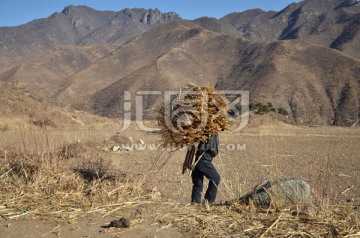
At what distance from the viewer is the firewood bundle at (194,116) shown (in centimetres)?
488

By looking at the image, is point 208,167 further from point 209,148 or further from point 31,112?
point 31,112

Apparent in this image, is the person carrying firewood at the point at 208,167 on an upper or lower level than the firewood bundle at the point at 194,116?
lower

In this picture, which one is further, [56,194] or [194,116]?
[194,116]

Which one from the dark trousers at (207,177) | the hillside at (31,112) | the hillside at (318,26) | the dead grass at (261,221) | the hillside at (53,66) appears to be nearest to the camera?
the dead grass at (261,221)

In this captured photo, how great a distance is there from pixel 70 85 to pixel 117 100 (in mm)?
26980

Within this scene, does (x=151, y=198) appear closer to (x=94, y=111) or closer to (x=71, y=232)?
(x=71, y=232)

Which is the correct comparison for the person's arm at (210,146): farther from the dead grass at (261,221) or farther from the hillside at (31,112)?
the hillside at (31,112)

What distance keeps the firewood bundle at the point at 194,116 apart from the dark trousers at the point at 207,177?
1.20 feet

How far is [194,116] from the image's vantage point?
492cm

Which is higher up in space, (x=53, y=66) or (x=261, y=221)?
(x=53, y=66)

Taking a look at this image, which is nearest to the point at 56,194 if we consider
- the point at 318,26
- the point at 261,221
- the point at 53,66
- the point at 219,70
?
the point at 261,221

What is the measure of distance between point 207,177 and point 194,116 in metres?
0.88

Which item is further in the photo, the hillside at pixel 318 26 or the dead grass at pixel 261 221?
Answer: the hillside at pixel 318 26

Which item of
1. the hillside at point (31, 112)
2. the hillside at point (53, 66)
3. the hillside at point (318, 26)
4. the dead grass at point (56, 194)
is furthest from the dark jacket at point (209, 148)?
the hillside at point (53, 66)
